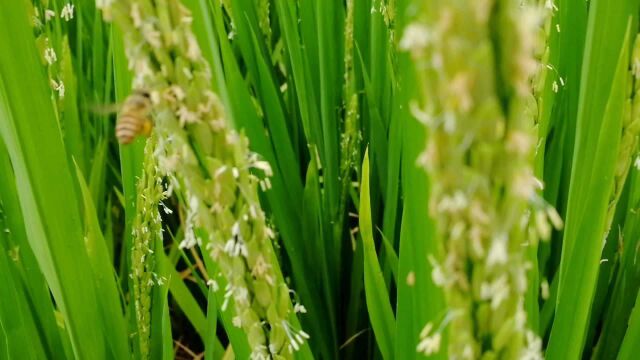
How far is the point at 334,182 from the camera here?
1.48 metres

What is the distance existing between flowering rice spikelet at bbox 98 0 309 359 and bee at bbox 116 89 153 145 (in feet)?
0.10

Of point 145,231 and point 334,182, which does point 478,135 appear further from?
point 334,182

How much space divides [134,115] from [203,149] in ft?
0.38

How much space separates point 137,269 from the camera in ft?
3.22

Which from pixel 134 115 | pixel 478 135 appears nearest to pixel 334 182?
pixel 134 115

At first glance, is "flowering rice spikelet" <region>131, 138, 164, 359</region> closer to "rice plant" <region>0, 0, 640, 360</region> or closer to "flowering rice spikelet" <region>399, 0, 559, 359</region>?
"rice plant" <region>0, 0, 640, 360</region>

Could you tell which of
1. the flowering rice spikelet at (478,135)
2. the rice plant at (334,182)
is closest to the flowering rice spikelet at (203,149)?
the rice plant at (334,182)

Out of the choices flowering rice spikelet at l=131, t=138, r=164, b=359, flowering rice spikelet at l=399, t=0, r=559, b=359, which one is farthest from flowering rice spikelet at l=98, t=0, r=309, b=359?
flowering rice spikelet at l=131, t=138, r=164, b=359

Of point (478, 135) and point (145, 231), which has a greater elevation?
point (478, 135)

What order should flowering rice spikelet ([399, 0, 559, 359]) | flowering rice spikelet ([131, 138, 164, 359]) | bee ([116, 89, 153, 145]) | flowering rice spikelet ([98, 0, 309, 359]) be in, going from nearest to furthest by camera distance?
flowering rice spikelet ([399, 0, 559, 359]), flowering rice spikelet ([98, 0, 309, 359]), bee ([116, 89, 153, 145]), flowering rice spikelet ([131, 138, 164, 359])

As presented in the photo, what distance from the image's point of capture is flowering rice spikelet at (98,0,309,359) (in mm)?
368

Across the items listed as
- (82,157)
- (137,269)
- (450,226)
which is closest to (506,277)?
(450,226)

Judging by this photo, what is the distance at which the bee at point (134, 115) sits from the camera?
18.6 inches

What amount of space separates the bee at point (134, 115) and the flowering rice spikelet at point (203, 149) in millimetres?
31
